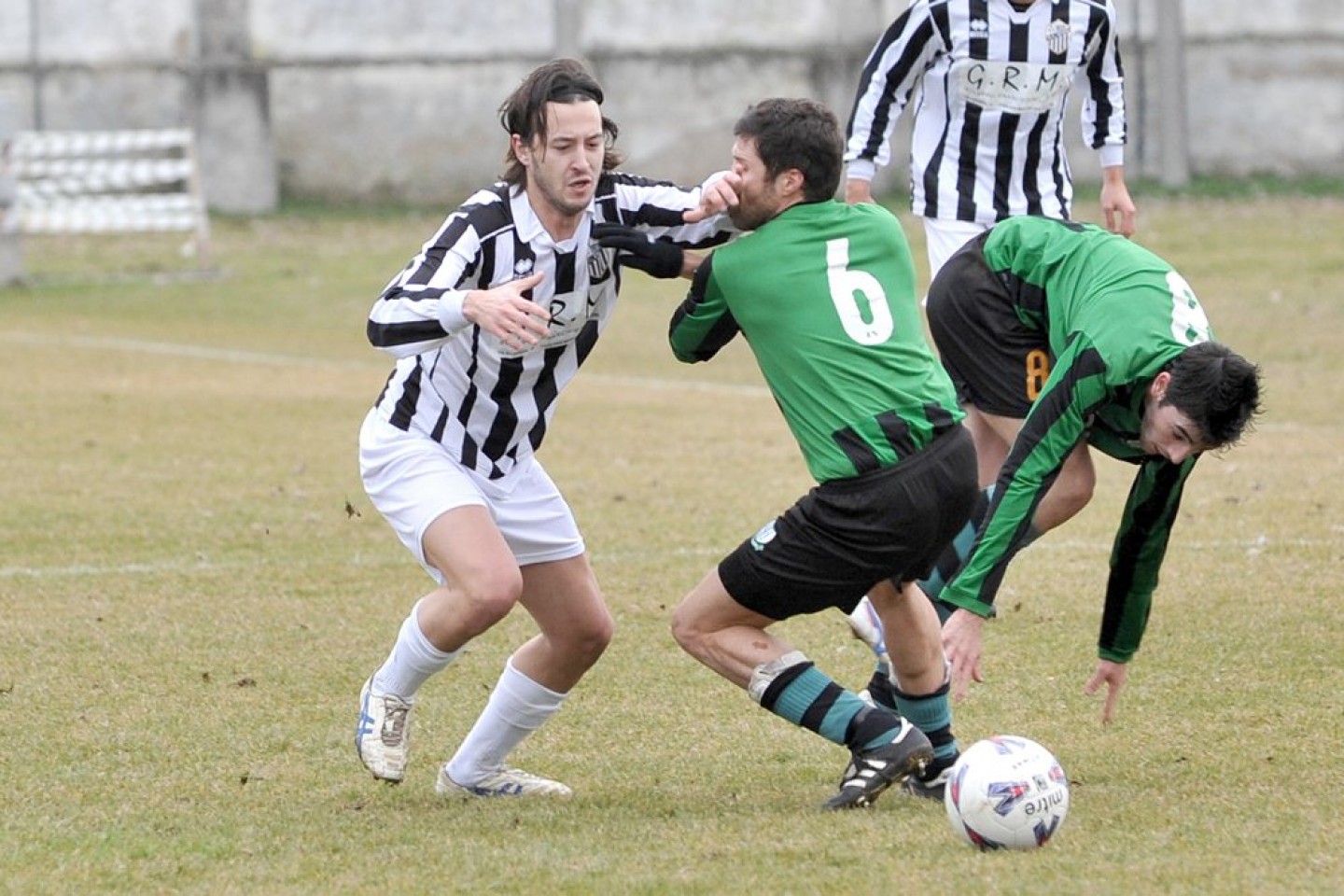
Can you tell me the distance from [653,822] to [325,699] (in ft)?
5.45

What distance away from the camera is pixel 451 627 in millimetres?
4902

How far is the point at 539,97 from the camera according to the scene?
490cm

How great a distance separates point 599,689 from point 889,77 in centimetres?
246

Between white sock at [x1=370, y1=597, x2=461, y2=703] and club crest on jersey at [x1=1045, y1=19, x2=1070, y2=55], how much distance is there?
3236 mm

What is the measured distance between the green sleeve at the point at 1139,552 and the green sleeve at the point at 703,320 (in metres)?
1.08

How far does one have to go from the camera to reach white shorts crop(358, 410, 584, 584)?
4.97m

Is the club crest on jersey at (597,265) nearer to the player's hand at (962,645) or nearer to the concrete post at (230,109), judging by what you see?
the player's hand at (962,645)

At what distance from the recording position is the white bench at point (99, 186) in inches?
823

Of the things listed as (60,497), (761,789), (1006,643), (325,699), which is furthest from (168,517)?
(761,789)

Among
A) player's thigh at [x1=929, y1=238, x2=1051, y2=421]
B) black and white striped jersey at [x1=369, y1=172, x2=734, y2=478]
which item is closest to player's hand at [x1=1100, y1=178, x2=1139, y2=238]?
player's thigh at [x1=929, y1=238, x2=1051, y2=421]

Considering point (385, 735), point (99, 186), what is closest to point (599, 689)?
point (385, 735)

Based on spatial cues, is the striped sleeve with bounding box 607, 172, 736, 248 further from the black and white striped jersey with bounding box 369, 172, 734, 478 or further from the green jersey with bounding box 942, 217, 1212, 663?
the green jersey with bounding box 942, 217, 1212, 663

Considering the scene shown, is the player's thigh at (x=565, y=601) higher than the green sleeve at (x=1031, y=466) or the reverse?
the reverse

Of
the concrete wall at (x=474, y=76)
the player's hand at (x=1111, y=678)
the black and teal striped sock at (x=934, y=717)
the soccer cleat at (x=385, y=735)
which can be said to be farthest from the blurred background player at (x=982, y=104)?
the concrete wall at (x=474, y=76)
